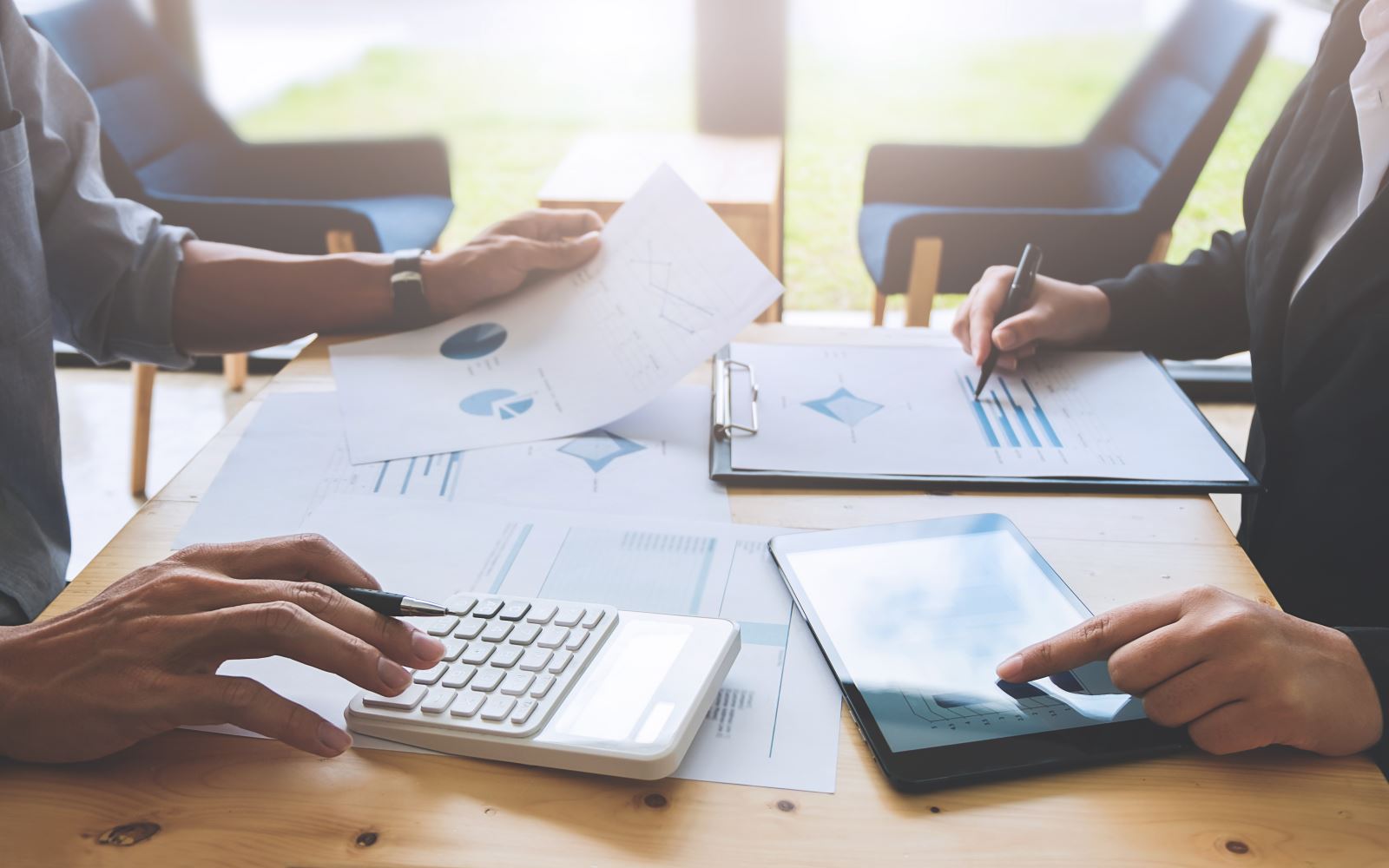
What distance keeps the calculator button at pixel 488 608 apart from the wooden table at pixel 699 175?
1.34 metres

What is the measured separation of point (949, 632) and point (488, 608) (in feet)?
0.86

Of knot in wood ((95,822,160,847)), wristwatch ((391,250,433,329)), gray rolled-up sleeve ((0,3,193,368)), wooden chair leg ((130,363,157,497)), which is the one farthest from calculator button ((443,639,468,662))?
wooden chair leg ((130,363,157,497))

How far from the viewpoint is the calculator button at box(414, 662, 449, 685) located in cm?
54

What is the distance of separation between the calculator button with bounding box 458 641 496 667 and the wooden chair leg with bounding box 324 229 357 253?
1768mm

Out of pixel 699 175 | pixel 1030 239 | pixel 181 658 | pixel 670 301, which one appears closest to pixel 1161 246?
pixel 1030 239

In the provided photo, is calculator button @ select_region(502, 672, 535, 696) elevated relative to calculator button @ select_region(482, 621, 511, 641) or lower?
lower

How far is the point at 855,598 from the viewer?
63 cm

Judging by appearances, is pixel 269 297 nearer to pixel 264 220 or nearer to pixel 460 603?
pixel 460 603

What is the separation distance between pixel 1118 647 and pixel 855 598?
0.15 meters

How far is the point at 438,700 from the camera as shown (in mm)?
528

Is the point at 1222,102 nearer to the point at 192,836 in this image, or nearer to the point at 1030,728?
the point at 1030,728

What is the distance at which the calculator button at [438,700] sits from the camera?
523mm

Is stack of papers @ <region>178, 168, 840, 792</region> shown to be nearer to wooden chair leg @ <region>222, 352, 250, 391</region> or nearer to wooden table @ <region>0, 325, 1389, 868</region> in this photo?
wooden table @ <region>0, 325, 1389, 868</region>

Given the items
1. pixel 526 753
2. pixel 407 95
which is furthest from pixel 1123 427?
pixel 407 95
